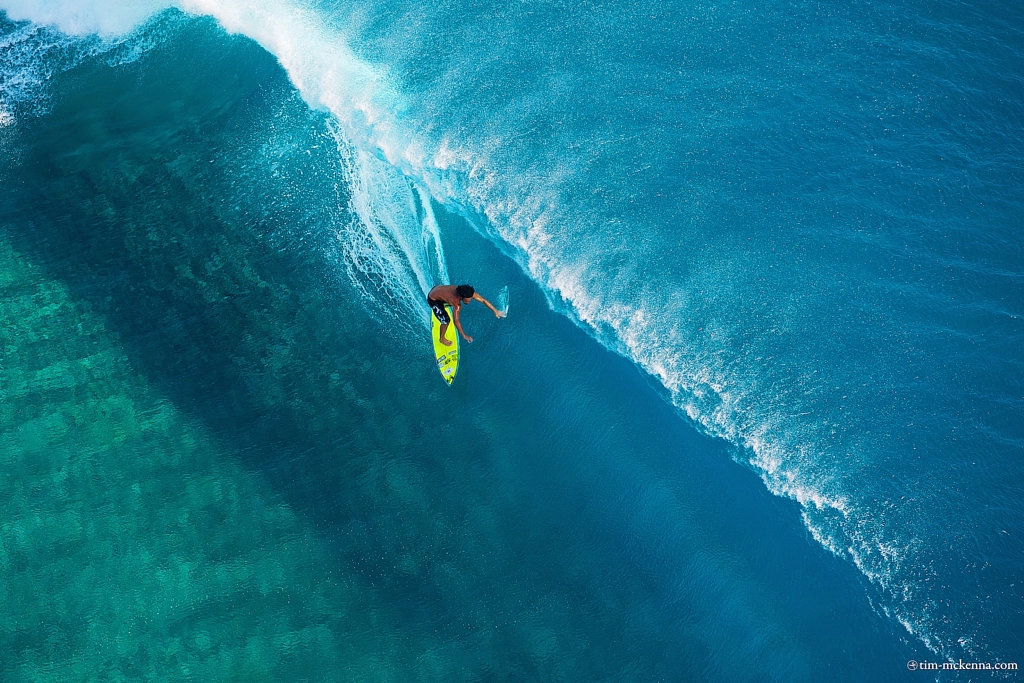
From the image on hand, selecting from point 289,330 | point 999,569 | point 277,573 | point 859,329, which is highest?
point 289,330

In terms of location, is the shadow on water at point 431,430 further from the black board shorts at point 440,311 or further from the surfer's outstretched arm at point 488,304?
the black board shorts at point 440,311

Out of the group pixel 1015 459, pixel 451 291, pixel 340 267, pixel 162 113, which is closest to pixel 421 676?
pixel 451 291

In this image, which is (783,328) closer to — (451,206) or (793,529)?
(793,529)

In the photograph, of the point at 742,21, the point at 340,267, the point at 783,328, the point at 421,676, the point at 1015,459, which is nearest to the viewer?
the point at 421,676

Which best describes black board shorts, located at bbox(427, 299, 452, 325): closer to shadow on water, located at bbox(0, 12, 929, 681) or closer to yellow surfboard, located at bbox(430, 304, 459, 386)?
yellow surfboard, located at bbox(430, 304, 459, 386)

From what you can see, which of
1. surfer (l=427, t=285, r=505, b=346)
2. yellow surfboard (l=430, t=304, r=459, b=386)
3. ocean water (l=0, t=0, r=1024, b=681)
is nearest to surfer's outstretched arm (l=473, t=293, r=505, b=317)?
surfer (l=427, t=285, r=505, b=346)

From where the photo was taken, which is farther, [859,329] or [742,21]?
[742,21]

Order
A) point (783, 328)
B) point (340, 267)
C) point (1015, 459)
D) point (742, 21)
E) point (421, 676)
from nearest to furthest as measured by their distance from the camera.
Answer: point (421, 676) < point (1015, 459) < point (783, 328) < point (340, 267) < point (742, 21)

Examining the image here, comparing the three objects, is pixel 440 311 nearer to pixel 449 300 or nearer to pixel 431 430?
pixel 449 300
